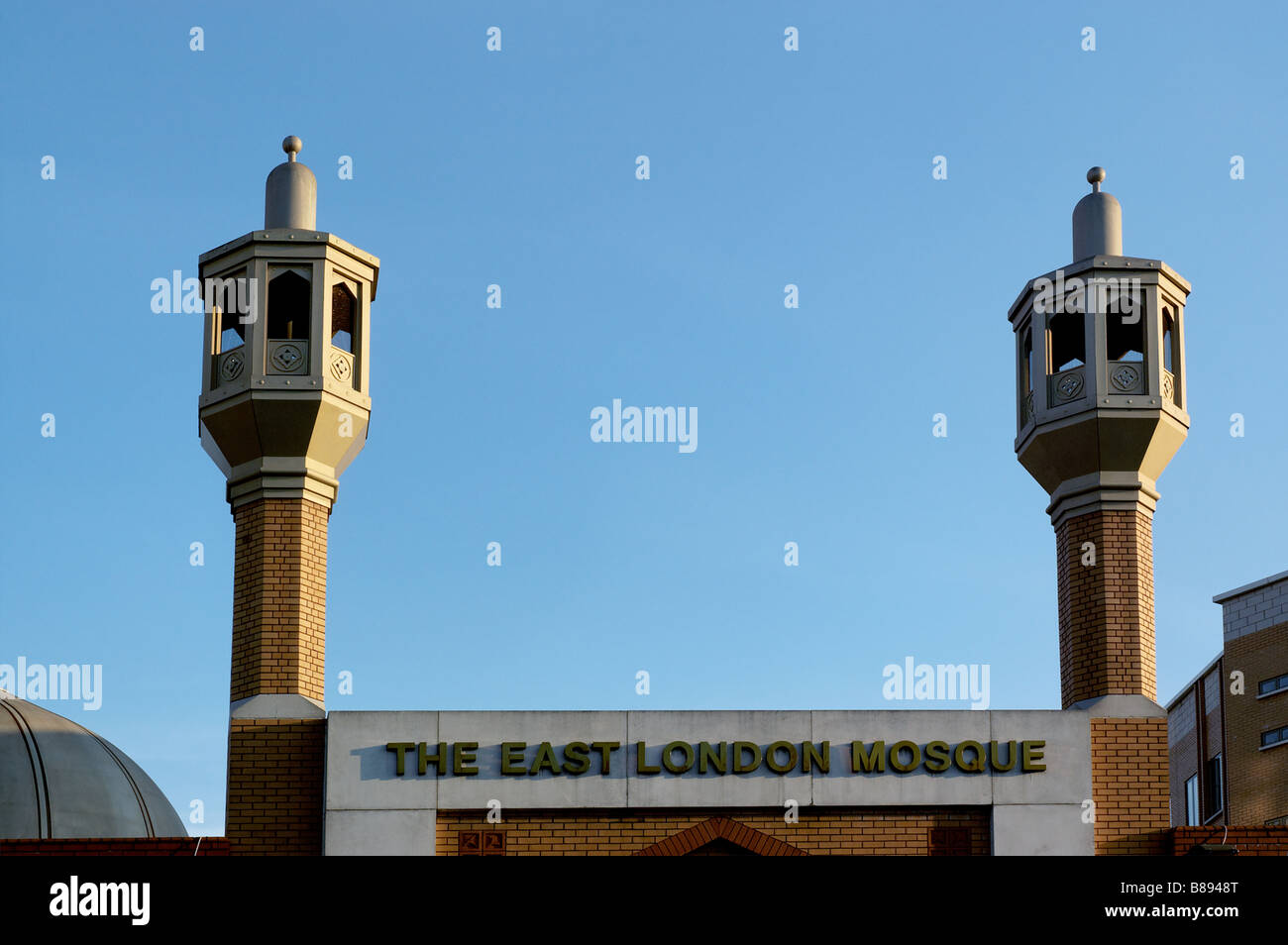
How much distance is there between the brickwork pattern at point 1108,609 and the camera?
2433cm

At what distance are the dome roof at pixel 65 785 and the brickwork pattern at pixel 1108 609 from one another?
Result: 73.4 ft

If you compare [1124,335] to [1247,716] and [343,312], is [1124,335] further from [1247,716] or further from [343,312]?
[1247,716]

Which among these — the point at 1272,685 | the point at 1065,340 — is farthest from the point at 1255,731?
the point at 1065,340

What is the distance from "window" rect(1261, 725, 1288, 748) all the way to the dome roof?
3020 cm

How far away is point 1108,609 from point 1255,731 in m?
33.4

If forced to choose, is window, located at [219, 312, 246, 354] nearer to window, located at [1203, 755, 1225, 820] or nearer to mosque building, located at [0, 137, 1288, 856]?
mosque building, located at [0, 137, 1288, 856]

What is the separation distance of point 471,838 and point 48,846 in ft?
15.9

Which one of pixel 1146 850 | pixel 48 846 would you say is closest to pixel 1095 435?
pixel 1146 850

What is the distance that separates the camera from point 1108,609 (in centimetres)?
2456

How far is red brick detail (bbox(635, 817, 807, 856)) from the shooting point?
23297 mm

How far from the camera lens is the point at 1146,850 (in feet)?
76.3

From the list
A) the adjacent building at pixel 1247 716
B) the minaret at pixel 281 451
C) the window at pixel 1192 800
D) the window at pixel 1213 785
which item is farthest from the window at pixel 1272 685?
the minaret at pixel 281 451

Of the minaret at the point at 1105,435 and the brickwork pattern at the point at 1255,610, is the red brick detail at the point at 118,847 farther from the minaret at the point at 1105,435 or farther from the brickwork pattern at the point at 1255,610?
the brickwork pattern at the point at 1255,610
